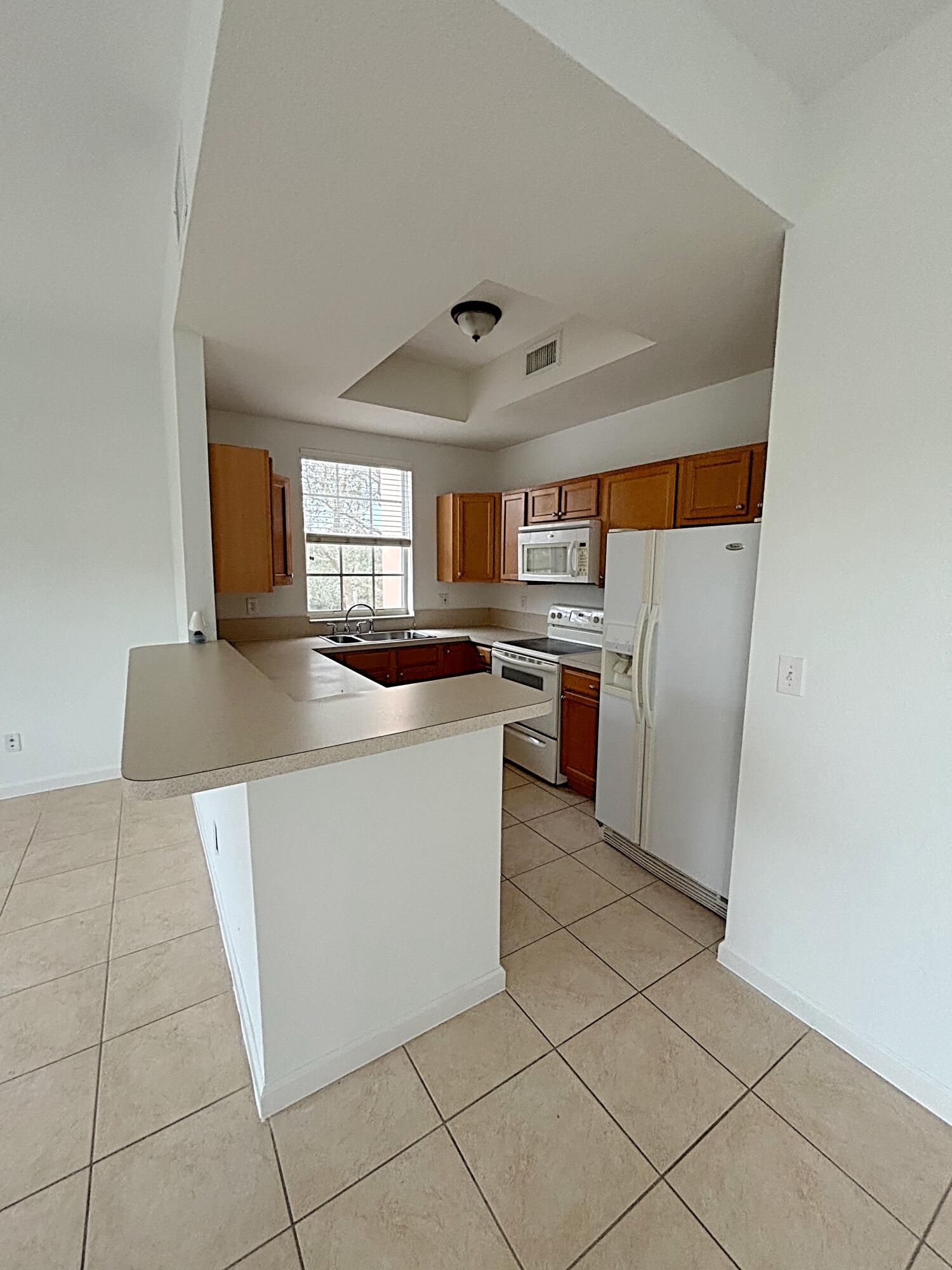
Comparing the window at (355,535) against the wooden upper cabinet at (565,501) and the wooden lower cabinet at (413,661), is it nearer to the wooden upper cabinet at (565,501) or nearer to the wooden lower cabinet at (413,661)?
the wooden lower cabinet at (413,661)

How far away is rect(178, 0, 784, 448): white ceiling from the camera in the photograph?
1092 mm

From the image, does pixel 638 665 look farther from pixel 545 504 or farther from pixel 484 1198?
pixel 484 1198

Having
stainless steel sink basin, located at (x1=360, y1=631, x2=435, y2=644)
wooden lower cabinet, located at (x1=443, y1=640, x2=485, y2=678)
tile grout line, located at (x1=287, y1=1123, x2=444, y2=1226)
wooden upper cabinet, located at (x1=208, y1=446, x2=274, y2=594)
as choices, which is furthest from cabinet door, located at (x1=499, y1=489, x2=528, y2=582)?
tile grout line, located at (x1=287, y1=1123, x2=444, y2=1226)

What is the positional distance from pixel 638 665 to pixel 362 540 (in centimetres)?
268

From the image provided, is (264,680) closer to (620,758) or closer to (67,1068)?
(67,1068)

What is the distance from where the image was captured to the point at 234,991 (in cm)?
181

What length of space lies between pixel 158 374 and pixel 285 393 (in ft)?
2.88

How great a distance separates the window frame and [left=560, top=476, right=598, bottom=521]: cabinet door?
145 cm

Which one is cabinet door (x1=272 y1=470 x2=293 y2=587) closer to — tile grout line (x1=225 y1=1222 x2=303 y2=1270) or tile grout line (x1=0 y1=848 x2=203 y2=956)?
tile grout line (x1=0 y1=848 x2=203 y2=956)

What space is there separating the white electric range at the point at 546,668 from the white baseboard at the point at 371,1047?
1644mm

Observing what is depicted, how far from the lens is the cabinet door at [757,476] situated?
2502 millimetres

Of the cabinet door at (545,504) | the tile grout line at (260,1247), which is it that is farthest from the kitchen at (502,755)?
the cabinet door at (545,504)

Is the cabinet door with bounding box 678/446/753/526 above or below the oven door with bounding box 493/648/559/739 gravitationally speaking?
above

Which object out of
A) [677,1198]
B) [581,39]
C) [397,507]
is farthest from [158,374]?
[677,1198]
